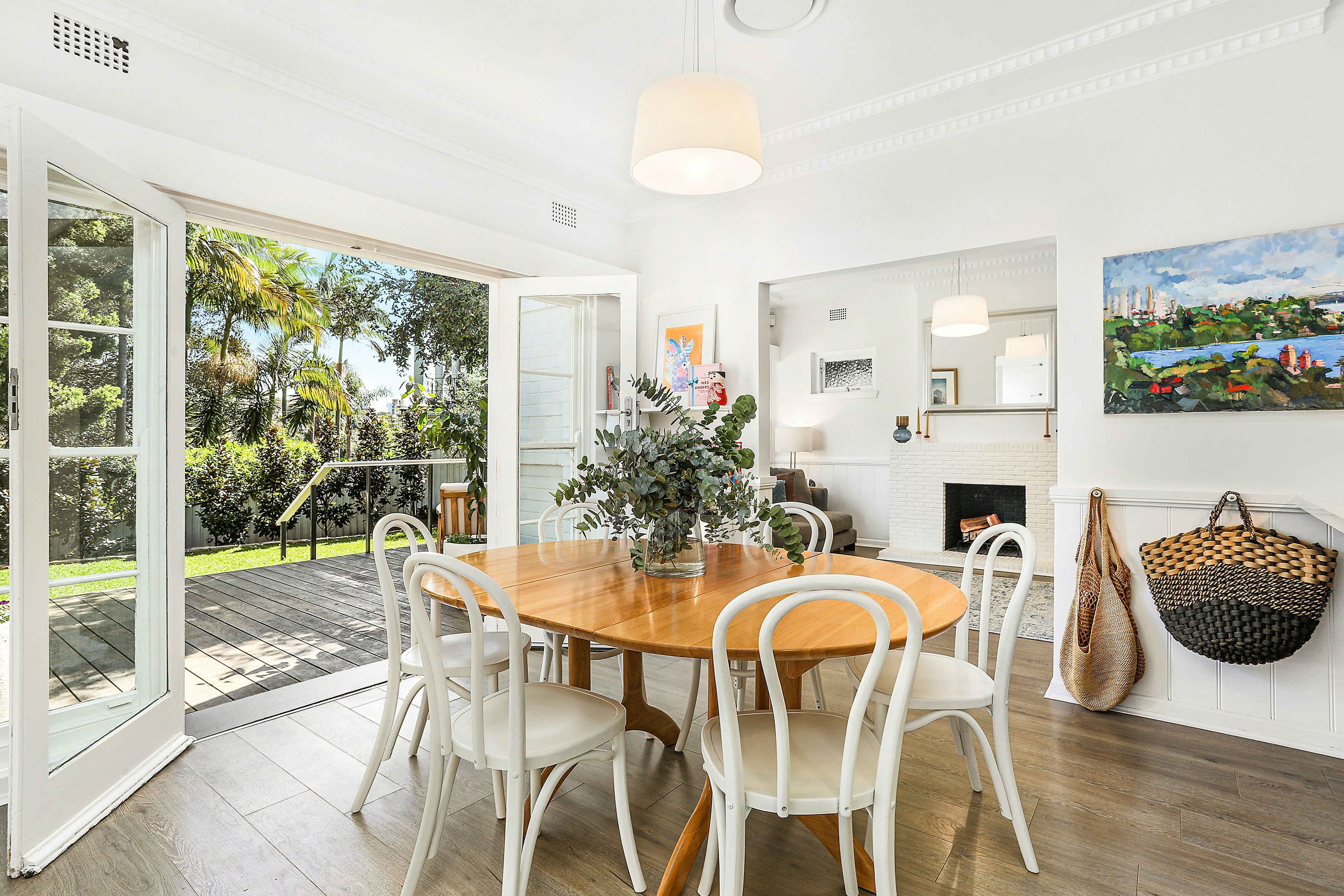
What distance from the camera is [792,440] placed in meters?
6.93

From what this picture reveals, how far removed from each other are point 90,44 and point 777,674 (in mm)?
2881

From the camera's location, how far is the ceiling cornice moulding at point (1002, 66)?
7.86 feet

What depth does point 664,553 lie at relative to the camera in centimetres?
203

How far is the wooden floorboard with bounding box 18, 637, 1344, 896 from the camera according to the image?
1692 mm

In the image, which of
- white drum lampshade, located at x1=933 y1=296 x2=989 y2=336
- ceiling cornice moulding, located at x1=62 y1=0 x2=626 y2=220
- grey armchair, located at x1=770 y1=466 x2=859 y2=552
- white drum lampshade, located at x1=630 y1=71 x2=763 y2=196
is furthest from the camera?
grey armchair, located at x1=770 y1=466 x2=859 y2=552

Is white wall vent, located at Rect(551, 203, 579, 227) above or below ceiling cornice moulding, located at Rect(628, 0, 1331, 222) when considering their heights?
below

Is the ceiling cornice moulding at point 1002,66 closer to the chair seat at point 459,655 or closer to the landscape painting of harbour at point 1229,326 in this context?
the landscape painting of harbour at point 1229,326

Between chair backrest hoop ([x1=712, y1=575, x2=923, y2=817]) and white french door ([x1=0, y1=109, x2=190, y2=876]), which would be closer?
chair backrest hoop ([x1=712, y1=575, x2=923, y2=817])

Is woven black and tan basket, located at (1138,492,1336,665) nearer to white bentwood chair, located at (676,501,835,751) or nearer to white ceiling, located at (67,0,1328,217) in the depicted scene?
white bentwood chair, located at (676,501,835,751)

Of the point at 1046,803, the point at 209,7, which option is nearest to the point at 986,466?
the point at 1046,803

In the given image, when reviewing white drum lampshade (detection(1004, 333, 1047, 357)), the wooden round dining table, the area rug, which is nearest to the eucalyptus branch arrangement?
the wooden round dining table

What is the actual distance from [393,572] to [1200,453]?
523cm

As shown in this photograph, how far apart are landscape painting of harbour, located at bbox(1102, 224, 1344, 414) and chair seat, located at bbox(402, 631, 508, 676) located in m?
2.54

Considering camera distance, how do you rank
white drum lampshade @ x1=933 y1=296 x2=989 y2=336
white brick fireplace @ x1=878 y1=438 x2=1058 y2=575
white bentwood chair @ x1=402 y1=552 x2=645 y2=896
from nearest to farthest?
white bentwood chair @ x1=402 y1=552 x2=645 y2=896 < white drum lampshade @ x1=933 y1=296 x2=989 y2=336 < white brick fireplace @ x1=878 y1=438 x2=1058 y2=575
